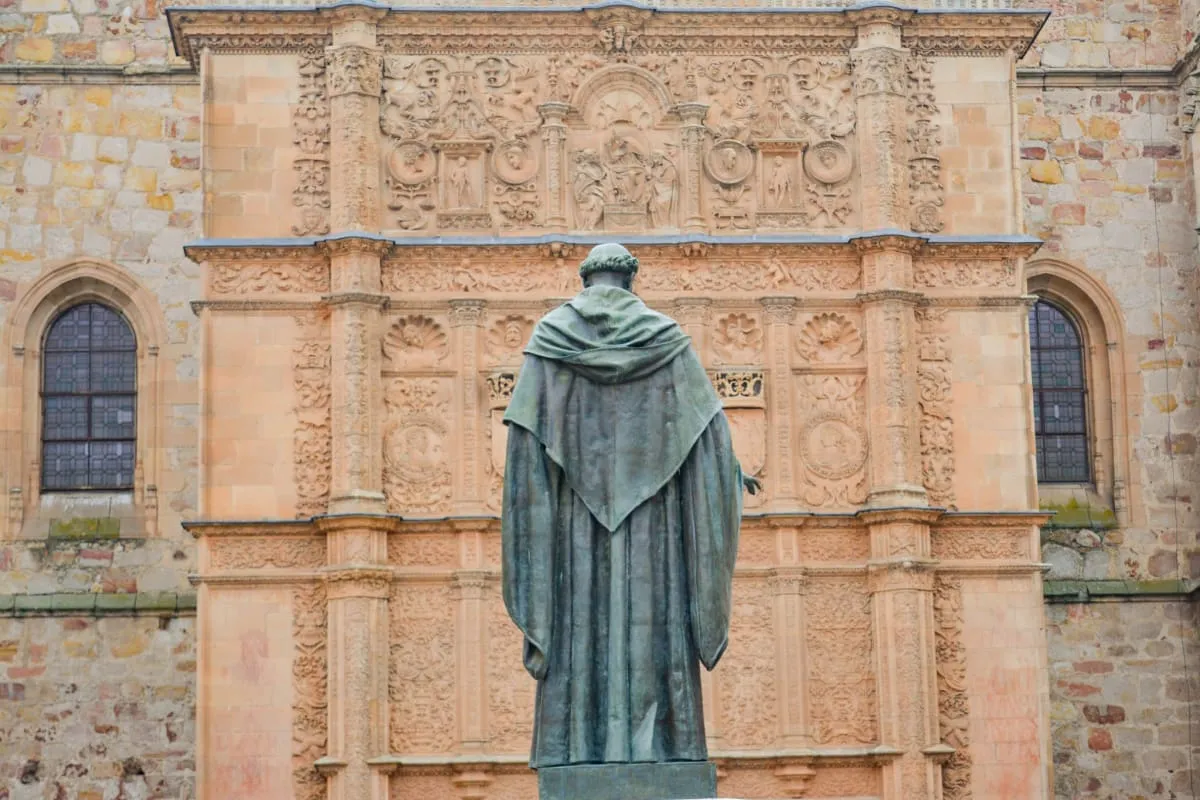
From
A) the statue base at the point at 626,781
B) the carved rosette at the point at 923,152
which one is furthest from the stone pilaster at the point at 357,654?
the statue base at the point at 626,781

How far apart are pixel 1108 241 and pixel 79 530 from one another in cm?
1109

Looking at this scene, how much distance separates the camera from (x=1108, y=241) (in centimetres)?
2527

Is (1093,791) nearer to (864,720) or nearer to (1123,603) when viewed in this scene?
(1123,603)

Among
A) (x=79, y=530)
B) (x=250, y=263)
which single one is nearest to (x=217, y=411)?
(x=250, y=263)

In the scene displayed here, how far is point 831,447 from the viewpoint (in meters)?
21.8

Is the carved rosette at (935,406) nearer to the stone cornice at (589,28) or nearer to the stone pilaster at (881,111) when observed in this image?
the stone pilaster at (881,111)

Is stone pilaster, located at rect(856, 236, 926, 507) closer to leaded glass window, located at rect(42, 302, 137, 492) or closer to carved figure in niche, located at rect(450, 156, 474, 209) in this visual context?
carved figure in niche, located at rect(450, 156, 474, 209)

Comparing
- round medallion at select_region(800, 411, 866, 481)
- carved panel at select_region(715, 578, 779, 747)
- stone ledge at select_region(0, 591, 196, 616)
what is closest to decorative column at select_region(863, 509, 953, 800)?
round medallion at select_region(800, 411, 866, 481)

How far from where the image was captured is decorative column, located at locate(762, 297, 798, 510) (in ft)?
70.9

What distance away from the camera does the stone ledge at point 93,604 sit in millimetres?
23672

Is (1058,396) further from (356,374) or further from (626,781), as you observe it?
(626,781)

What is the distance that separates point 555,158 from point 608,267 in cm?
1343

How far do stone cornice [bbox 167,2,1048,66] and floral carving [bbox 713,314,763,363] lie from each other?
264 cm

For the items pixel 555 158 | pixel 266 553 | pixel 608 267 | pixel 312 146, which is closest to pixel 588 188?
pixel 555 158
